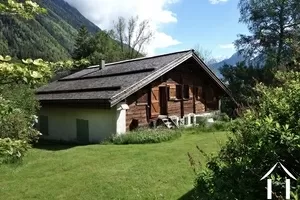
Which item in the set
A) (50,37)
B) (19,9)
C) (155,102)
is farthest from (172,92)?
(50,37)

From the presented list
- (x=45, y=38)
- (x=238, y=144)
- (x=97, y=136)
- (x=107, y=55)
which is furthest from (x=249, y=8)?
(x=45, y=38)

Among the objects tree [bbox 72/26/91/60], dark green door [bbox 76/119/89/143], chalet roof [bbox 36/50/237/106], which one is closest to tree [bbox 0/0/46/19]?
chalet roof [bbox 36/50/237/106]

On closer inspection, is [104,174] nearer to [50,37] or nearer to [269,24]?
[269,24]

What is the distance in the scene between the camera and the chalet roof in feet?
57.3

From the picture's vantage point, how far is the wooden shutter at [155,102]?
20.4m

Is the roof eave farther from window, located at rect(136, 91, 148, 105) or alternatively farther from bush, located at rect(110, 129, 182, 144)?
bush, located at rect(110, 129, 182, 144)

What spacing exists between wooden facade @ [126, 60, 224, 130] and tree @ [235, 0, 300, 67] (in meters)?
10.6

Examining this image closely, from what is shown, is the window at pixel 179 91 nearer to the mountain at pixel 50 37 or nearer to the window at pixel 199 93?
the window at pixel 199 93

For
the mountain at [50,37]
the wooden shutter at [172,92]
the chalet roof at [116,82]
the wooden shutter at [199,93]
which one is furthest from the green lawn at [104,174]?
the mountain at [50,37]

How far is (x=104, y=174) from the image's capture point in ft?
33.1

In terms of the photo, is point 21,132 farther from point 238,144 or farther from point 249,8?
point 249,8

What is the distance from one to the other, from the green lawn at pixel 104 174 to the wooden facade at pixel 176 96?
5.06 m

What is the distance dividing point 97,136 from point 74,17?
180230 millimetres

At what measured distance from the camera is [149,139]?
16219 mm
